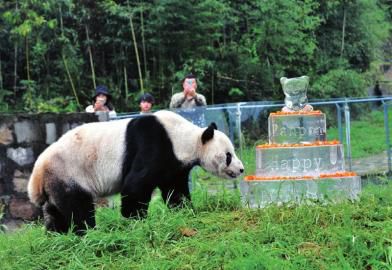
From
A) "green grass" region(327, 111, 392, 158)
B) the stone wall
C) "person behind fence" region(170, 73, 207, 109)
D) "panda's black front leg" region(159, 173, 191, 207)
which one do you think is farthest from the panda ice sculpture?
"green grass" region(327, 111, 392, 158)

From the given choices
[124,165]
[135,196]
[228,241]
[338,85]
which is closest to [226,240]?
[228,241]

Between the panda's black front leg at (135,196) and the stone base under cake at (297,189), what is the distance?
0.92 m

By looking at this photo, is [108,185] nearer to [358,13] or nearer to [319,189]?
[319,189]

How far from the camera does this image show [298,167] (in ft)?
20.3

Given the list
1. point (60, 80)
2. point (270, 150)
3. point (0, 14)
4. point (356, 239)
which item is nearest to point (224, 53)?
point (60, 80)

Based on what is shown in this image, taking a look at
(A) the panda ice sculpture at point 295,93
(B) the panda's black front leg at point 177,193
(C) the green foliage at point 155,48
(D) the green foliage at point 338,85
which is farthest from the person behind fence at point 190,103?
(D) the green foliage at point 338,85

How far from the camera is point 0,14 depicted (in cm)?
1296

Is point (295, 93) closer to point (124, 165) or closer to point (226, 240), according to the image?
point (124, 165)

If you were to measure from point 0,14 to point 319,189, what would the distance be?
908cm

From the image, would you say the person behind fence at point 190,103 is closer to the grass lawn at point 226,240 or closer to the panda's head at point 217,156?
the panda's head at point 217,156

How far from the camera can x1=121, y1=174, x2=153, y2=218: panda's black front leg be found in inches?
212

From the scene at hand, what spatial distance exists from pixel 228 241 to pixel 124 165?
137 centimetres

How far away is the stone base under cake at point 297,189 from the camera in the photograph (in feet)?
19.0

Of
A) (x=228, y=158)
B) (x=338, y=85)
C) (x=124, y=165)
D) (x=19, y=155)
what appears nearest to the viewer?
(x=124, y=165)
